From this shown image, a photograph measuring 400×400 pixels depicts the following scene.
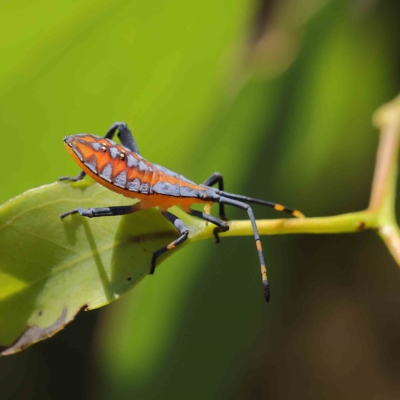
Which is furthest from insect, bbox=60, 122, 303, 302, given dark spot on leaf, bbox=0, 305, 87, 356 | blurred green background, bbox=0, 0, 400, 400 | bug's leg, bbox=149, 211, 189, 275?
blurred green background, bbox=0, 0, 400, 400

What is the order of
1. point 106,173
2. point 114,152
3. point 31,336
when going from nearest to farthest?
point 31,336
point 106,173
point 114,152

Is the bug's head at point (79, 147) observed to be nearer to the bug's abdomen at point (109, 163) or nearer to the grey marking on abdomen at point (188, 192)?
the bug's abdomen at point (109, 163)

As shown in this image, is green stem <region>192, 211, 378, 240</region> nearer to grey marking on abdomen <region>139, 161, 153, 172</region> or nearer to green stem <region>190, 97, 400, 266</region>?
green stem <region>190, 97, 400, 266</region>

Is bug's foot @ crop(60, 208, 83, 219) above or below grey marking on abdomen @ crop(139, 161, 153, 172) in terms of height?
below

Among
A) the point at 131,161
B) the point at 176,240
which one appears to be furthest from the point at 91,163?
the point at 176,240

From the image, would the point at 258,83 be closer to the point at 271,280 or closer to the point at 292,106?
the point at 292,106

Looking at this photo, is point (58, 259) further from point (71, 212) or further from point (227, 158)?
point (227, 158)

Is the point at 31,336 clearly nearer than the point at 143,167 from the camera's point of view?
Yes
